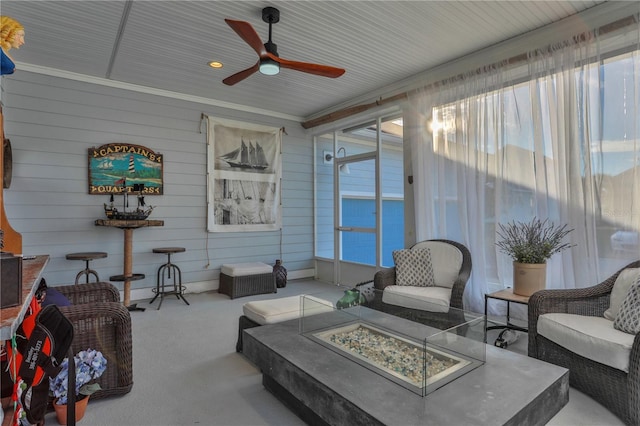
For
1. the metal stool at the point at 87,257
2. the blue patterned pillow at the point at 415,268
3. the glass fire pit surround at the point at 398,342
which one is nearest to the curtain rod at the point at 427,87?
the blue patterned pillow at the point at 415,268

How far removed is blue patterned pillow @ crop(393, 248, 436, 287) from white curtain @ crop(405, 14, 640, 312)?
21.6 inches

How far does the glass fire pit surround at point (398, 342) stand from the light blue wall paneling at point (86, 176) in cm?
307

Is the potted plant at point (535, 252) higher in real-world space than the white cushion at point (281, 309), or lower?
higher

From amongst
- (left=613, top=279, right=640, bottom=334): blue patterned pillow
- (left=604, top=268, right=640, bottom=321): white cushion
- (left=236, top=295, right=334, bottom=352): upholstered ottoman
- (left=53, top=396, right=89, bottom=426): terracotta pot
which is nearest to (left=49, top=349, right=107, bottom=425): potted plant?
(left=53, top=396, right=89, bottom=426): terracotta pot

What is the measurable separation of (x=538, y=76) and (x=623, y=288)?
204cm

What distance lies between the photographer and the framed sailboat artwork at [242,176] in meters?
5.28

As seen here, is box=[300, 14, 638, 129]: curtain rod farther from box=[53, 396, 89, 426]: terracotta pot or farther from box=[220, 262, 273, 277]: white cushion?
box=[53, 396, 89, 426]: terracotta pot

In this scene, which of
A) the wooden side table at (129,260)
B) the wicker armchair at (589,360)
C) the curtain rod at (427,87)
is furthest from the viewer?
the wooden side table at (129,260)

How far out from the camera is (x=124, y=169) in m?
4.57

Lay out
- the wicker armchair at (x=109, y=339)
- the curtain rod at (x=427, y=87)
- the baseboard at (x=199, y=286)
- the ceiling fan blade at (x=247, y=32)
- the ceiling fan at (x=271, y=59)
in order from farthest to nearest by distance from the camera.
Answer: the baseboard at (x=199, y=286) < the curtain rod at (x=427, y=87) < the ceiling fan at (x=271, y=59) < the ceiling fan blade at (x=247, y=32) < the wicker armchair at (x=109, y=339)

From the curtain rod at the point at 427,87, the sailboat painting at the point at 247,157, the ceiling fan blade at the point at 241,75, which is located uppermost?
the curtain rod at the point at 427,87

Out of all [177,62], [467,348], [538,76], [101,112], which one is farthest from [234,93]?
[467,348]

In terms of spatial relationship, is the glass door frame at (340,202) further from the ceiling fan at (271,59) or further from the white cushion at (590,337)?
the white cushion at (590,337)

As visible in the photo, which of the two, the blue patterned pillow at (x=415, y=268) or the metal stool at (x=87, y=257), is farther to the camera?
the metal stool at (x=87, y=257)
